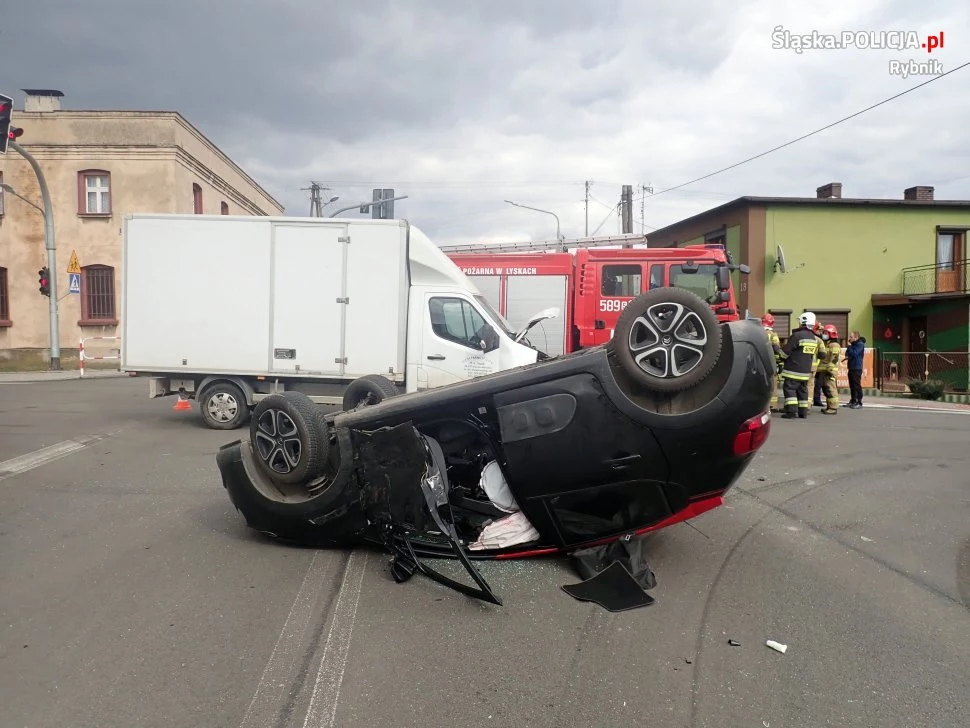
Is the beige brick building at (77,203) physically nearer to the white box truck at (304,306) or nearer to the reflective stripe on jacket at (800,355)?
the white box truck at (304,306)

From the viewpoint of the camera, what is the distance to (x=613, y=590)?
388 centimetres

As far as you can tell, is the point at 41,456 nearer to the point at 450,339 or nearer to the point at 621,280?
the point at 450,339

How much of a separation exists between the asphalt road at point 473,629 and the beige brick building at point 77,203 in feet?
75.6

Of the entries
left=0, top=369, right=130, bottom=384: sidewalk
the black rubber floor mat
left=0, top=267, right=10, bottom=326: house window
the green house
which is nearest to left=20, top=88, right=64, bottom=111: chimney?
left=0, top=267, right=10, bottom=326: house window

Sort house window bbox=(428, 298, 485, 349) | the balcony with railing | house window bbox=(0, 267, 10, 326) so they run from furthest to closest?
house window bbox=(0, 267, 10, 326), the balcony with railing, house window bbox=(428, 298, 485, 349)

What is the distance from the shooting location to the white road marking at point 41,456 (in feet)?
23.2

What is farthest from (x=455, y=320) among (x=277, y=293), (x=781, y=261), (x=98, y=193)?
(x=98, y=193)

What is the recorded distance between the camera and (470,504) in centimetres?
437

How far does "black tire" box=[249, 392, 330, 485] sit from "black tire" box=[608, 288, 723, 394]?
1897 millimetres

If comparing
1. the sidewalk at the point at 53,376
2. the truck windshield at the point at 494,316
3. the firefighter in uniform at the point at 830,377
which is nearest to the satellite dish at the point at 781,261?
the firefighter in uniform at the point at 830,377

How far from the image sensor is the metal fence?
20.3 meters

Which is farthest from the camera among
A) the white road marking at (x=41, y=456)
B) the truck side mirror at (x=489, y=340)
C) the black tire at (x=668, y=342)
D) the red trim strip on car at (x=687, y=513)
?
the truck side mirror at (x=489, y=340)

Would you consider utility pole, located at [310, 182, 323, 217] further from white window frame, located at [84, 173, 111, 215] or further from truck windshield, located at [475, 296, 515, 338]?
truck windshield, located at [475, 296, 515, 338]

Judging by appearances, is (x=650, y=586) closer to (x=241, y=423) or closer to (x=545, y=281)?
(x=241, y=423)
